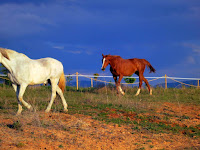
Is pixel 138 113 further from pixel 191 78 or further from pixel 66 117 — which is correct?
pixel 191 78

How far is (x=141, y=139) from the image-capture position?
18.7 ft

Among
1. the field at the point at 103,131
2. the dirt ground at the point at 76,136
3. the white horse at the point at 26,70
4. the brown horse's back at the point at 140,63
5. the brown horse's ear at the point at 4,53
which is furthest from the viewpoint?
the brown horse's back at the point at 140,63

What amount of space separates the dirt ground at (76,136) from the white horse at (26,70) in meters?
1.00

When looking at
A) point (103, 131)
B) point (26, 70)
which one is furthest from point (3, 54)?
point (103, 131)

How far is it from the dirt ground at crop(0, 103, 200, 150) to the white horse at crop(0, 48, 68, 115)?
3.27 ft

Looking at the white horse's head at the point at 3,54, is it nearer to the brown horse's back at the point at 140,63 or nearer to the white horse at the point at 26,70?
the white horse at the point at 26,70

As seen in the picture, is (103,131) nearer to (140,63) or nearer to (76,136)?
(76,136)

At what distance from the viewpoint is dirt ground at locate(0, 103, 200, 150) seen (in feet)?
16.3

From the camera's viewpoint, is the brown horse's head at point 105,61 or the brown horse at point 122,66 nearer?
the brown horse's head at point 105,61

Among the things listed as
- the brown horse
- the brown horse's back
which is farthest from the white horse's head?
the brown horse's back

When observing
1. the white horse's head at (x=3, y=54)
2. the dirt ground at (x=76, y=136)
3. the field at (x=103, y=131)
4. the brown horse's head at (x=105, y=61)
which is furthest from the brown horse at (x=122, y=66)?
the white horse's head at (x=3, y=54)

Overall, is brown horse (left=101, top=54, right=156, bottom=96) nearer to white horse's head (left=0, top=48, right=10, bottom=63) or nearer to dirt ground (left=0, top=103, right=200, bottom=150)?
dirt ground (left=0, top=103, right=200, bottom=150)

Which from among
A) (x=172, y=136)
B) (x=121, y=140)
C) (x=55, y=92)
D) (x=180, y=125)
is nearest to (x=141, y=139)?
(x=121, y=140)

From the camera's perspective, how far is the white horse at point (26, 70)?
7184 mm
